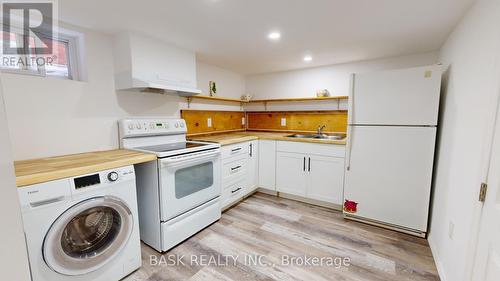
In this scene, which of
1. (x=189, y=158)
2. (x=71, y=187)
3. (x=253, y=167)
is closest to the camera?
(x=71, y=187)

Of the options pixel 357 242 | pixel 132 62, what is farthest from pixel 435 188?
pixel 132 62

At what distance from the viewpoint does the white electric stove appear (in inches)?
72.1

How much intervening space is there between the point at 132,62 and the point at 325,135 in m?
2.63

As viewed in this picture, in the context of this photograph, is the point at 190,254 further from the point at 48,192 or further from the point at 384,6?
the point at 384,6

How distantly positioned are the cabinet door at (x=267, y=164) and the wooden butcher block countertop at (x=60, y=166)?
1684 millimetres

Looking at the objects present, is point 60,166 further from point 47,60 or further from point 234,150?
point 234,150

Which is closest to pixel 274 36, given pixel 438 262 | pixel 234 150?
pixel 234 150

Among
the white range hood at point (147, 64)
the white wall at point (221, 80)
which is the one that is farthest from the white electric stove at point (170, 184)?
the white wall at point (221, 80)

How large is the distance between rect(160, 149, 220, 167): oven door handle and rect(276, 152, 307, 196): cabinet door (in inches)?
40.8

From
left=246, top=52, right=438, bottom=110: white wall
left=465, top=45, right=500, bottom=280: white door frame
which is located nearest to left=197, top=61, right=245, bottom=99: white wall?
left=246, top=52, right=438, bottom=110: white wall

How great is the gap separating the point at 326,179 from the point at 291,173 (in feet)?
1.52

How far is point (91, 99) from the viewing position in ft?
6.32

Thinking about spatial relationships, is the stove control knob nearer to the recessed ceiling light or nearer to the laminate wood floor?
the laminate wood floor

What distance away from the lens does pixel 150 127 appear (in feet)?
7.34
